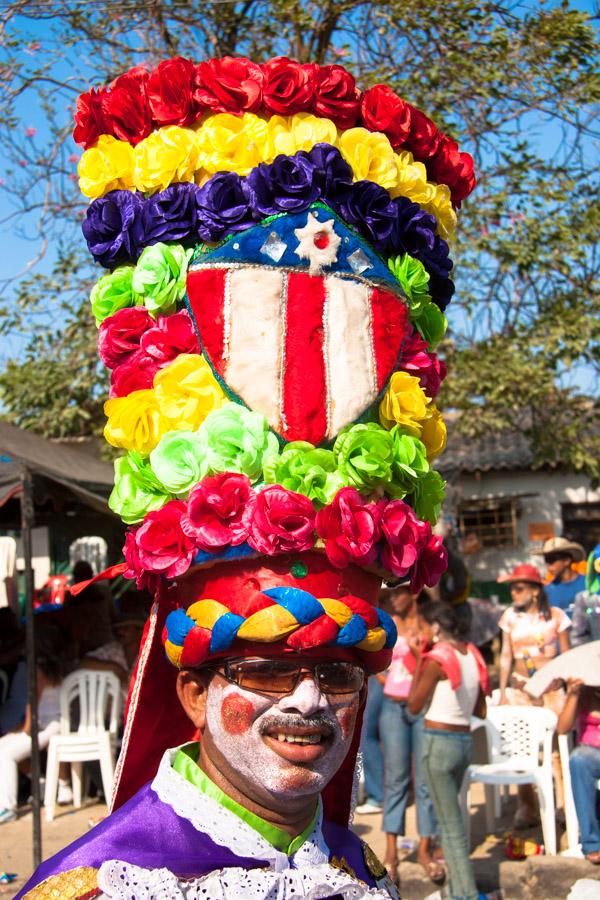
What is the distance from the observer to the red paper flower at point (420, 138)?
9.34ft

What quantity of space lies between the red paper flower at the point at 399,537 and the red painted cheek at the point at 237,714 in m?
0.49

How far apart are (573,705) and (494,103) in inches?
223

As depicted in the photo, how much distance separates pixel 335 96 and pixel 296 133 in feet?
0.53

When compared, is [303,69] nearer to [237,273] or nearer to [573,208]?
[237,273]

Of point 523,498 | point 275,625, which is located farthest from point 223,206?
point 523,498

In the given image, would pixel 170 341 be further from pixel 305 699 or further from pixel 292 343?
pixel 305 699

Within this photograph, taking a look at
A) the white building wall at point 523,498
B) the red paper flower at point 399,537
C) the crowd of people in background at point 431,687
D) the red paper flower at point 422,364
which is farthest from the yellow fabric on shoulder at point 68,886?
the white building wall at point 523,498

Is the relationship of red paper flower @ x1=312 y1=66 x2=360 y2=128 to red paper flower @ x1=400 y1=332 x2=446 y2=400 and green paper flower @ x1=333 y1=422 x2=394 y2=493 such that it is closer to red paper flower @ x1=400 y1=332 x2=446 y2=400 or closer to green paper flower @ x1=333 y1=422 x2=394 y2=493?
red paper flower @ x1=400 y1=332 x2=446 y2=400

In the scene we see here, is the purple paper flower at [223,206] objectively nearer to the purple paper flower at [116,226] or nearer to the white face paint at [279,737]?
the purple paper flower at [116,226]

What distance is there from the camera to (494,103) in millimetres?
9367

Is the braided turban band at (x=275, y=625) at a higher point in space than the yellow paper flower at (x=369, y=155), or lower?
lower

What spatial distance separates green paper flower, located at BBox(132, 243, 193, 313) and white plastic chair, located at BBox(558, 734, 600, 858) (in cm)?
513

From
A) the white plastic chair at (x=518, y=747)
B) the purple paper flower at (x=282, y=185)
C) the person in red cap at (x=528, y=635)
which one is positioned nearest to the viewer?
the purple paper flower at (x=282, y=185)

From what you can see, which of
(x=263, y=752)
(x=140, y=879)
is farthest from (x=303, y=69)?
(x=140, y=879)
